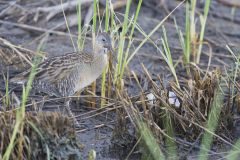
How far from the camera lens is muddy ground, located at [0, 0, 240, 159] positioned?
6078 mm

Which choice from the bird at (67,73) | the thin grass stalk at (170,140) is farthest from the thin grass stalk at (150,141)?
the bird at (67,73)

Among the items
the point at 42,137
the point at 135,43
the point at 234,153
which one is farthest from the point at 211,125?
the point at 135,43

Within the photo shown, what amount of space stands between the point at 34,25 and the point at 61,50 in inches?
16.9

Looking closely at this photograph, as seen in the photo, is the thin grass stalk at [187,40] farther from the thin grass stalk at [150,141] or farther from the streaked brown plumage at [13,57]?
the thin grass stalk at [150,141]

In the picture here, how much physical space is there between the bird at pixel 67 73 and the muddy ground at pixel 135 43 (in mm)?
220

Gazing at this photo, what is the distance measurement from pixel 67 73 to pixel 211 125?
1.32 metres

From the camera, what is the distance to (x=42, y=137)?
5160 millimetres

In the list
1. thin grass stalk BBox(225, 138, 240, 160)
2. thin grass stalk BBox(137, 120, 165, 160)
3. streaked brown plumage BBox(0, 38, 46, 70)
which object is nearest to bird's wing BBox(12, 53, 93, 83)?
streaked brown plumage BBox(0, 38, 46, 70)

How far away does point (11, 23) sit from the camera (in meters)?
7.74

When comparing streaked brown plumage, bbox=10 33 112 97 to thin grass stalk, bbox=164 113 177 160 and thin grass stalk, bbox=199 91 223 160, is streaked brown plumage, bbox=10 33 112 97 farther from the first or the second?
thin grass stalk, bbox=199 91 223 160

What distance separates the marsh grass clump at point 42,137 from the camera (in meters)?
5.09

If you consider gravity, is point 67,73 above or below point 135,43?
above

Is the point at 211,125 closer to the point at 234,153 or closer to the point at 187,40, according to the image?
the point at 234,153

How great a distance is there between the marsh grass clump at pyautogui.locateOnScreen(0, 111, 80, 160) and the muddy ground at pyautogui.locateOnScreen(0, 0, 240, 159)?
15.1 inches
